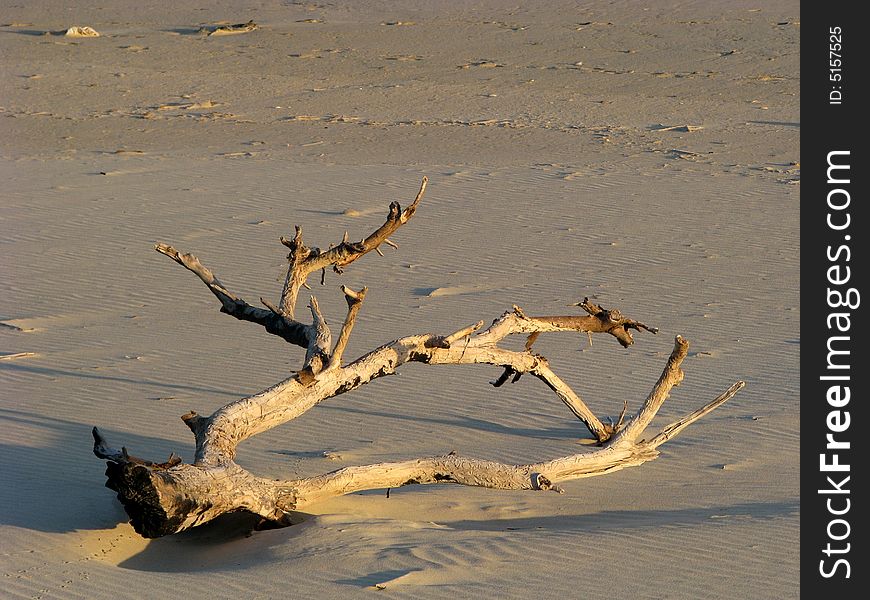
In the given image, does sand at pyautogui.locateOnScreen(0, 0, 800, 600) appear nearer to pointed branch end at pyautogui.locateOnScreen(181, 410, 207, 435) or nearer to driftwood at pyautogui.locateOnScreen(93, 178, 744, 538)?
driftwood at pyautogui.locateOnScreen(93, 178, 744, 538)

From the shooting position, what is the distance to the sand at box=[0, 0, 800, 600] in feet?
18.7

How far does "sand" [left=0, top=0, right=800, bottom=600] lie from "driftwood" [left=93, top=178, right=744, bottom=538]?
199 mm

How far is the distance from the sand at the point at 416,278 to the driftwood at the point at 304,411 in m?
0.20

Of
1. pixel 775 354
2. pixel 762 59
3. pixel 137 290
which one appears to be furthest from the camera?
pixel 762 59

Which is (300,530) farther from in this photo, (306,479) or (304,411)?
(304,411)

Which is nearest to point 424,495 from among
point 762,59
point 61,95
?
point 61,95

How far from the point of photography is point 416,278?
12156 millimetres

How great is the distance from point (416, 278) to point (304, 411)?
5.81 meters

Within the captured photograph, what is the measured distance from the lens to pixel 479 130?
65.8 ft

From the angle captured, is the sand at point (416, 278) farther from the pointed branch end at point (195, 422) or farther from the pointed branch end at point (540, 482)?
the pointed branch end at point (195, 422)

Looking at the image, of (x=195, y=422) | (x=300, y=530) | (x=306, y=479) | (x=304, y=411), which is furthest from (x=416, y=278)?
(x=300, y=530)

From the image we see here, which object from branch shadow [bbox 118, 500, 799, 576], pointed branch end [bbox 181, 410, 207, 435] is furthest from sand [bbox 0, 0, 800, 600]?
pointed branch end [bbox 181, 410, 207, 435]
